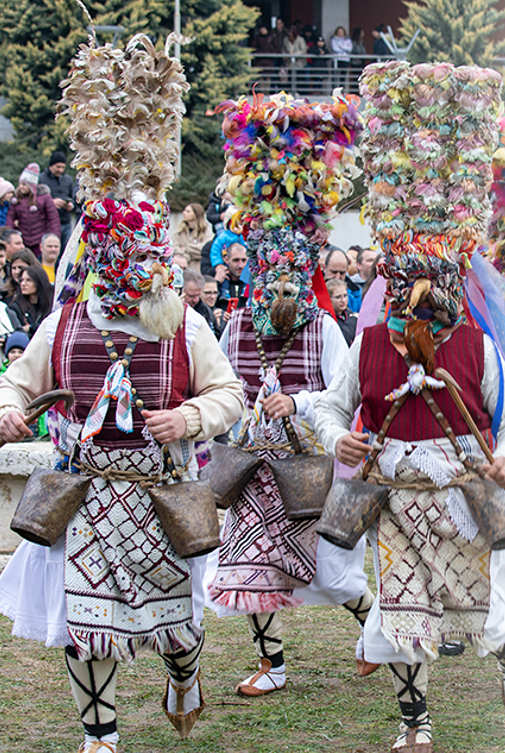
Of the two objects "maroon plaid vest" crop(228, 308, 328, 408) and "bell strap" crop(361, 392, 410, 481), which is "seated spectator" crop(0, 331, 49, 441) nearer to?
"maroon plaid vest" crop(228, 308, 328, 408)

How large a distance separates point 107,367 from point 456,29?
2548 centimetres

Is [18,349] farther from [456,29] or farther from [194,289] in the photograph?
[456,29]

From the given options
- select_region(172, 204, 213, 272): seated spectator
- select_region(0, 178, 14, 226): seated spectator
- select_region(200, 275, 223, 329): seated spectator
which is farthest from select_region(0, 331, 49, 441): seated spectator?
select_region(172, 204, 213, 272): seated spectator

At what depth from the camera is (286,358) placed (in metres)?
4.63

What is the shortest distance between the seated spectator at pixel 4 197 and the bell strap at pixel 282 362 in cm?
743

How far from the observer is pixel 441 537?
353 cm

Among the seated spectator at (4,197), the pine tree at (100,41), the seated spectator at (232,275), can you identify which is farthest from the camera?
the pine tree at (100,41)

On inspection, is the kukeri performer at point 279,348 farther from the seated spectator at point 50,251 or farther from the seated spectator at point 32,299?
the seated spectator at point 50,251

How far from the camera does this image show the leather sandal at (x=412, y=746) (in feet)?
11.7

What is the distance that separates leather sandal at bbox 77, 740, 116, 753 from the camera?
3443mm

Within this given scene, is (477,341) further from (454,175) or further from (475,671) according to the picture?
(475,671)

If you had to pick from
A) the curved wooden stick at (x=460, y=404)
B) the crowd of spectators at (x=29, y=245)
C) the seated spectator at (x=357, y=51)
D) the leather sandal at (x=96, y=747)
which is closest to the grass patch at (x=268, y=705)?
the leather sandal at (x=96, y=747)

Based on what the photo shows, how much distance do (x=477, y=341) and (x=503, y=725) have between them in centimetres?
156

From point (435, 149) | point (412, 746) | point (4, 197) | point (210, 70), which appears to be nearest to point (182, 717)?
point (412, 746)
